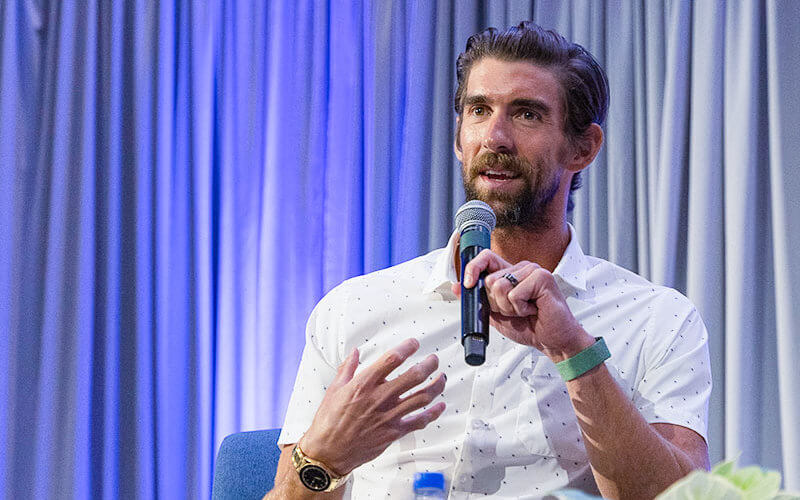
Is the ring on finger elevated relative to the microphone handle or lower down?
elevated

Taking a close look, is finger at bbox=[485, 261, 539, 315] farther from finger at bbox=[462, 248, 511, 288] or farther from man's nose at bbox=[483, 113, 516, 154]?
man's nose at bbox=[483, 113, 516, 154]

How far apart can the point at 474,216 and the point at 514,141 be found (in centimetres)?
41

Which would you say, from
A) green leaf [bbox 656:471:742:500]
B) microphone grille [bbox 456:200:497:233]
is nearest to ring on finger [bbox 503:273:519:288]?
microphone grille [bbox 456:200:497:233]

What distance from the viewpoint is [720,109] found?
2.40 m

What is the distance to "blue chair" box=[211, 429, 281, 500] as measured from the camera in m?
1.81

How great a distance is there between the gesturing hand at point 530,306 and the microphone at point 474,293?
0.02 metres

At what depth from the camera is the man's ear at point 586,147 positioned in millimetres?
1879

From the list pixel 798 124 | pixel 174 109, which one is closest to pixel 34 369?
pixel 174 109

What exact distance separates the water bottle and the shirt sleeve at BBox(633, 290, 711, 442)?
494 millimetres

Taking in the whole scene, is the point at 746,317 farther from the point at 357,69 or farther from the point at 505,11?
the point at 357,69

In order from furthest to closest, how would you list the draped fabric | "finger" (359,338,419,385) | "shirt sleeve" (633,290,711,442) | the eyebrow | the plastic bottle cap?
the draped fabric
the eyebrow
"shirt sleeve" (633,290,711,442)
"finger" (359,338,419,385)
the plastic bottle cap

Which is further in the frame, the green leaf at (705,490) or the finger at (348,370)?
the finger at (348,370)

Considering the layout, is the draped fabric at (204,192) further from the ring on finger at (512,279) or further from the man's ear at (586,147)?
the ring on finger at (512,279)

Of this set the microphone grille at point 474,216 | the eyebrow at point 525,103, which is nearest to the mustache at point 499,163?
the eyebrow at point 525,103
